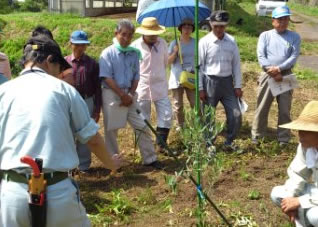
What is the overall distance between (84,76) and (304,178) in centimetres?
254

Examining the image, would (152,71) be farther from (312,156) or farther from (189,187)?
(312,156)

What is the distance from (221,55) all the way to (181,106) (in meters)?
0.93

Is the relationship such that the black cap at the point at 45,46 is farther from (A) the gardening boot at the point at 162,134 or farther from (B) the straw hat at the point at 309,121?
(A) the gardening boot at the point at 162,134

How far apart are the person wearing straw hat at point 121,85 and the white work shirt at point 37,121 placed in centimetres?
264

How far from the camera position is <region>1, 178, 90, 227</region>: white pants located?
2361 millimetres

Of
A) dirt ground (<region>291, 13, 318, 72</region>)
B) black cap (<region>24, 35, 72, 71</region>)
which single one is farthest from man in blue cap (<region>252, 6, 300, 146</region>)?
dirt ground (<region>291, 13, 318, 72</region>)

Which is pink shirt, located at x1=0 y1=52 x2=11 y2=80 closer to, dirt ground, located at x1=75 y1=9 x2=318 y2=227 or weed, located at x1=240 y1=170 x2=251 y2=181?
dirt ground, located at x1=75 y1=9 x2=318 y2=227

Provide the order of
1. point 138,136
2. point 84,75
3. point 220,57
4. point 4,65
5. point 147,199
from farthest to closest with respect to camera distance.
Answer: point 220,57
point 138,136
point 84,75
point 147,199
point 4,65

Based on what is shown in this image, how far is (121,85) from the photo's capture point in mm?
5164

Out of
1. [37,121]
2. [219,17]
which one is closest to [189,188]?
[219,17]

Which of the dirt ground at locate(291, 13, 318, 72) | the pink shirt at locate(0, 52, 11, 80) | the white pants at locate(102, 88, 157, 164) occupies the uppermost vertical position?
the pink shirt at locate(0, 52, 11, 80)

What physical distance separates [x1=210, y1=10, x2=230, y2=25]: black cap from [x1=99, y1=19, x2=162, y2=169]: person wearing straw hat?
103 cm

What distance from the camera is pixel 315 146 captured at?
3232 mm

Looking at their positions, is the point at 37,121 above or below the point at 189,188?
above
